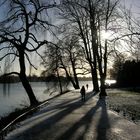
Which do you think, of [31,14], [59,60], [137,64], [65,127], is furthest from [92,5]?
[137,64]

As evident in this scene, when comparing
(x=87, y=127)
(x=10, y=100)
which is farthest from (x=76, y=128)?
(x=10, y=100)

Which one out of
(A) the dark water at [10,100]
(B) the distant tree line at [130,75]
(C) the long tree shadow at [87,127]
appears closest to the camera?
(C) the long tree shadow at [87,127]

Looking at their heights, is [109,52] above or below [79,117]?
above

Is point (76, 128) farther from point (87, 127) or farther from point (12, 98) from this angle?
point (12, 98)

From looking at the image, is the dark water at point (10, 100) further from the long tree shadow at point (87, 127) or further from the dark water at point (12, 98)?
the long tree shadow at point (87, 127)

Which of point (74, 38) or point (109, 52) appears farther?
Answer: point (74, 38)

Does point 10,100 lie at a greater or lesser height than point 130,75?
lesser

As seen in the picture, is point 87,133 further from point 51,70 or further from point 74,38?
point 51,70

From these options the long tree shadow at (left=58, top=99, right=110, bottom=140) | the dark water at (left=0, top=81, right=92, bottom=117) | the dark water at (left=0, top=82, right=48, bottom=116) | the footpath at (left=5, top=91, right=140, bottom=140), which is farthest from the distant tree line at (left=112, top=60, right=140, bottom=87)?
the footpath at (left=5, top=91, right=140, bottom=140)

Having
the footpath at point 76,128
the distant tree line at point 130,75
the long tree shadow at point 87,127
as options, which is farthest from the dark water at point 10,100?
the distant tree line at point 130,75

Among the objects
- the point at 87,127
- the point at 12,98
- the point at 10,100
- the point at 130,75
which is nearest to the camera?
the point at 87,127

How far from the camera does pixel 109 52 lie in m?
46.1

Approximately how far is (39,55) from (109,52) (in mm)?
13958

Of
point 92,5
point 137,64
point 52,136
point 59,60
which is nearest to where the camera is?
point 52,136
